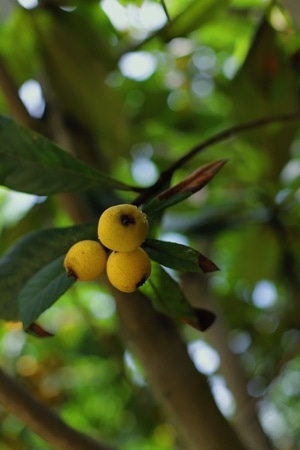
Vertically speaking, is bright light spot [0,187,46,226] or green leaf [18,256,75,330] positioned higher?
green leaf [18,256,75,330]

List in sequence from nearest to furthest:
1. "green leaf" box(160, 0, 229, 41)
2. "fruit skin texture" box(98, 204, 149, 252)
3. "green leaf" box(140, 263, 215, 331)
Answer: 1. "fruit skin texture" box(98, 204, 149, 252)
2. "green leaf" box(140, 263, 215, 331)
3. "green leaf" box(160, 0, 229, 41)

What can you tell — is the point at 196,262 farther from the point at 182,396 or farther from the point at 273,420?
the point at 273,420

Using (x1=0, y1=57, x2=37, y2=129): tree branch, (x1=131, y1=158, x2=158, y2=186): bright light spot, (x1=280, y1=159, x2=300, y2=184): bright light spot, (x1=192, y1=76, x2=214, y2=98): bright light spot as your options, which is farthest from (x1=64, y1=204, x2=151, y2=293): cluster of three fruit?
(x1=192, y1=76, x2=214, y2=98): bright light spot

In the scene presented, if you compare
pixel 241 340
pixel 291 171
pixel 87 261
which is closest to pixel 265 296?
pixel 241 340

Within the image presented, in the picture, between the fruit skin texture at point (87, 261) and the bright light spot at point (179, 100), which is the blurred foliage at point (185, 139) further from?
the fruit skin texture at point (87, 261)

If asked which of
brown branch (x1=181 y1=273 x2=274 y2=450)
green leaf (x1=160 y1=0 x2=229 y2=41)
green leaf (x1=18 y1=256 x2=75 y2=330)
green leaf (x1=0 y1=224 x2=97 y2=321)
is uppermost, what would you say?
green leaf (x1=18 y1=256 x2=75 y2=330)

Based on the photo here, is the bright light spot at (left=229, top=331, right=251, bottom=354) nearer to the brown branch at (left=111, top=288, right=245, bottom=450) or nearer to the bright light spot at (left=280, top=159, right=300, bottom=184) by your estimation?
the bright light spot at (left=280, top=159, right=300, bottom=184)

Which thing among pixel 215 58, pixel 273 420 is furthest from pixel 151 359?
pixel 273 420
